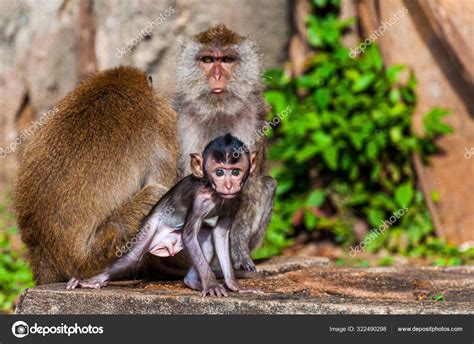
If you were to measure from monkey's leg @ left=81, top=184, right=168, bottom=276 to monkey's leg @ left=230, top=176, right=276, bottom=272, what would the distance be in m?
1.01

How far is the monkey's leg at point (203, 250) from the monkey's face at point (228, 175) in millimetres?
620

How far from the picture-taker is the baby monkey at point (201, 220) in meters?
5.46

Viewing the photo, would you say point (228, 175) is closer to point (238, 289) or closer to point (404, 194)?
point (238, 289)

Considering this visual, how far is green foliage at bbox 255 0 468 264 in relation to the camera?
996 cm

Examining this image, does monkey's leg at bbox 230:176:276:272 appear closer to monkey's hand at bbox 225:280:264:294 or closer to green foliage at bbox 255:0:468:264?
monkey's hand at bbox 225:280:264:294

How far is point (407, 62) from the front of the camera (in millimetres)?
9984

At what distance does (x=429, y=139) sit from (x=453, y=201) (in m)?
0.71

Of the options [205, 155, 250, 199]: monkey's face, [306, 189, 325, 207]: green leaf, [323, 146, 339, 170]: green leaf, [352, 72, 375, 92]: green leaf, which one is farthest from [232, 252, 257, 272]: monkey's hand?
[352, 72, 375, 92]: green leaf

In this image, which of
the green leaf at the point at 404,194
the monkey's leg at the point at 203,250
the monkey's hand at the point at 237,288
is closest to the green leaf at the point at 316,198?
the green leaf at the point at 404,194

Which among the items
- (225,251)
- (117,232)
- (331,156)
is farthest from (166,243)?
(331,156)

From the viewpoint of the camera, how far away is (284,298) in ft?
18.1

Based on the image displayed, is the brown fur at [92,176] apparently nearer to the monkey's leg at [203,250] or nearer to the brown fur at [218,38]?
the monkey's leg at [203,250]

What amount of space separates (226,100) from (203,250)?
139 cm
